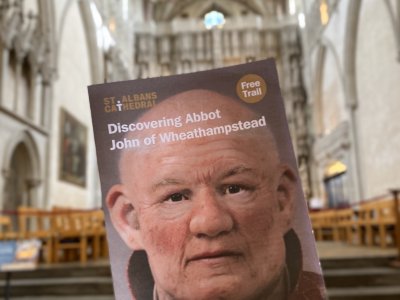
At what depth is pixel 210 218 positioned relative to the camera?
1.05 metres

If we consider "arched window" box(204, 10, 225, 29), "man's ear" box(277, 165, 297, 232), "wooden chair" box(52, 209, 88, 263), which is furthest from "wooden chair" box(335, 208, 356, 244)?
"arched window" box(204, 10, 225, 29)

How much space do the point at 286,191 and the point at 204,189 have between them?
22 centimetres

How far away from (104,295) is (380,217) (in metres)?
5.00

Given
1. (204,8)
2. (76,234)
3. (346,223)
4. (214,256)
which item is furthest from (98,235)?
(204,8)

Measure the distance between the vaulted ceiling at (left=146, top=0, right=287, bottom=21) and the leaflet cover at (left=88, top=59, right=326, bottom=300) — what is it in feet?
79.9

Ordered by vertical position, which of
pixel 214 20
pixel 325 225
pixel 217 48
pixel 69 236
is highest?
pixel 214 20

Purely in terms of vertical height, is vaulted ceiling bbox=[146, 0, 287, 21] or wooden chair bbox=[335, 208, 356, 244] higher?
vaulted ceiling bbox=[146, 0, 287, 21]

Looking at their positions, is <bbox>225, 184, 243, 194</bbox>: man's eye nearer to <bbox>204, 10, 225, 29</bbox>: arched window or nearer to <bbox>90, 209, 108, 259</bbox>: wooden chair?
<bbox>90, 209, 108, 259</bbox>: wooden chair

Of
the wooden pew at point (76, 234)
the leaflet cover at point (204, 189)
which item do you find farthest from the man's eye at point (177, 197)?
the wooden pew at point (76, 234)

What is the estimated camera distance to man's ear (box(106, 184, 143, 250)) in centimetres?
109

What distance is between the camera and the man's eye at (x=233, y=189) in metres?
1.08

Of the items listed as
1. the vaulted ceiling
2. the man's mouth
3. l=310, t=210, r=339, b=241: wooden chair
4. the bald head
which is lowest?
l=310, t=210, r=339, b=241: wooden chair

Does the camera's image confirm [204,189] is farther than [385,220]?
No

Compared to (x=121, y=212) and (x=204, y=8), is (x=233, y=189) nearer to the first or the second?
(x=121, y=212)
